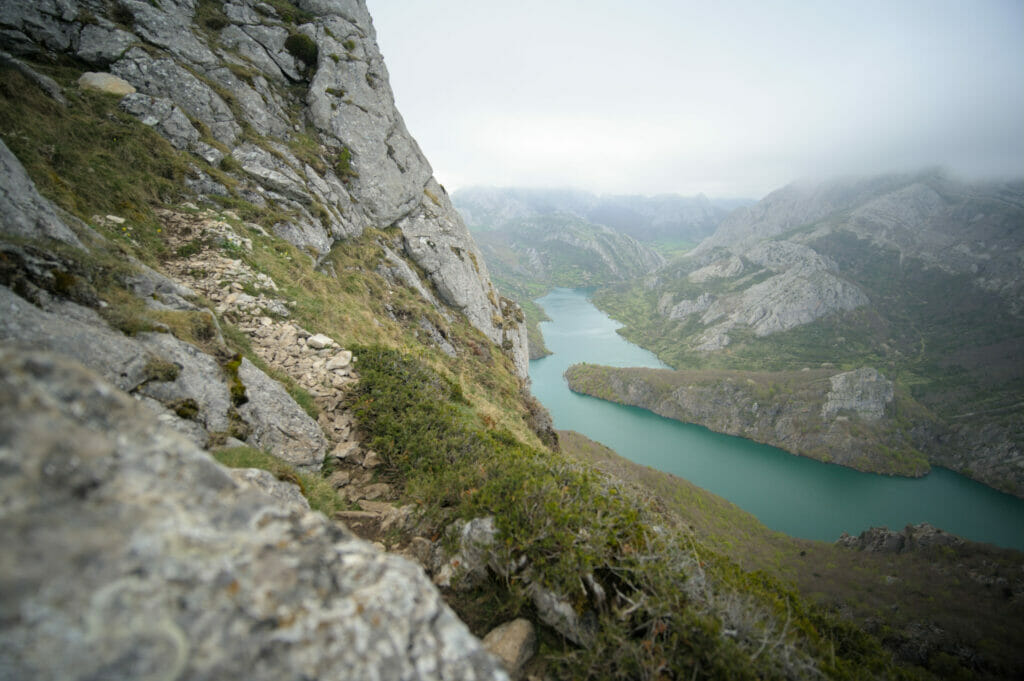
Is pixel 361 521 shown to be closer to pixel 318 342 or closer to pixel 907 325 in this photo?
pixel 318 342

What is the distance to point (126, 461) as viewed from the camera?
1.98 m

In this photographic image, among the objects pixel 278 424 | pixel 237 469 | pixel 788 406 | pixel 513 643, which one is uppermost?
pixel 237 469

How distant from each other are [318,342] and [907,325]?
223563 millimetres

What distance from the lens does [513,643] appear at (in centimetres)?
430

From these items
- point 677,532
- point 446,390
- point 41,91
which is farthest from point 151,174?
point 677,532

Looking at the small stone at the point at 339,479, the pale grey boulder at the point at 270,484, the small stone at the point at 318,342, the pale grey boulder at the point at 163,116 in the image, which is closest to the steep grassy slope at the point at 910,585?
the small stone at the point at 318,342

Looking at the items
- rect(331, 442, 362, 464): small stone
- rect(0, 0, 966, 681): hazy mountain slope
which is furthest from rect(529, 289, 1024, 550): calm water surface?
rect(331, 442, 362, 464): small stone

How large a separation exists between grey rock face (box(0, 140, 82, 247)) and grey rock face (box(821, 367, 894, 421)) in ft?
402

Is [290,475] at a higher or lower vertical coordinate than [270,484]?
lower

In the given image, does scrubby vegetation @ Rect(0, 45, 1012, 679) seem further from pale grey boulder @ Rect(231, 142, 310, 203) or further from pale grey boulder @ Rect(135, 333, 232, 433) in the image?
pale grey boulder @ Rect(231, 142, 310, 203)

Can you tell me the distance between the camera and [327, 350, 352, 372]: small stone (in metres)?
9.80

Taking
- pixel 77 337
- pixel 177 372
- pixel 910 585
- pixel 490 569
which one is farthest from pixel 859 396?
pixel 77 337

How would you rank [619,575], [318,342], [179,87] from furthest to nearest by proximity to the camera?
[179,87] < [318,342] < [619,575]

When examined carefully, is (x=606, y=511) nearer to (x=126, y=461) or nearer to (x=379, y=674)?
(x=379, y=674)
